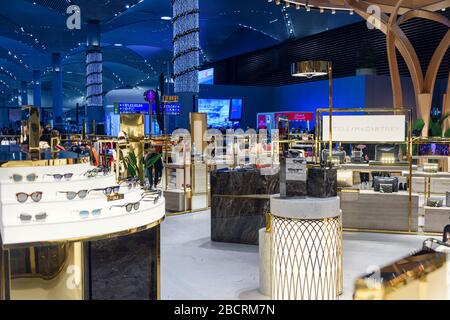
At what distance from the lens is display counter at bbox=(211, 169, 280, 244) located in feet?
17.5

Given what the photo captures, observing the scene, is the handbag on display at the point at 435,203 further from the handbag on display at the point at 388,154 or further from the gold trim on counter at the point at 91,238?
the gold trim on counter at the point at 91,238

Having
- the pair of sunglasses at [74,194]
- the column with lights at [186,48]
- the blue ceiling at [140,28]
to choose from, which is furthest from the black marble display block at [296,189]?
the blue ceiling at [140,28]

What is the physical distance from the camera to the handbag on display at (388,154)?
6.54 metres

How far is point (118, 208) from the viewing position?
106 inches

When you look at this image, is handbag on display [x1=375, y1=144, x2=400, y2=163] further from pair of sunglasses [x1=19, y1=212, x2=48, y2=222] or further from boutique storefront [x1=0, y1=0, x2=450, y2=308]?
pair of sunglasses [x1=19, y1=212, x2=48, y2=222]

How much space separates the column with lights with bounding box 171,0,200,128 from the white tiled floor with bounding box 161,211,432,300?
7.08 m

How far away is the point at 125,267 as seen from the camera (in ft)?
8.47

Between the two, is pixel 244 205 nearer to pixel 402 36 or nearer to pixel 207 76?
pixel 402 36

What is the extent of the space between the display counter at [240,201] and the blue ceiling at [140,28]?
14.2m

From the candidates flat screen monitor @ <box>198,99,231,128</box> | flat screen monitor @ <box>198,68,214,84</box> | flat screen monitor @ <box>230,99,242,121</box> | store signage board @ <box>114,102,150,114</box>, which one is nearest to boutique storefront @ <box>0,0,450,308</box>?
flat screen monitor @ <box>230,99,242,121</box>

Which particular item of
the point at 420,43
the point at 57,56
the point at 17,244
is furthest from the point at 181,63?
the point at 57,56

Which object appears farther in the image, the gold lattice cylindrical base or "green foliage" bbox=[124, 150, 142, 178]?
"green foliage" bbox=[124, 150, 142, 178]

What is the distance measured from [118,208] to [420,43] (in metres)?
15.6
